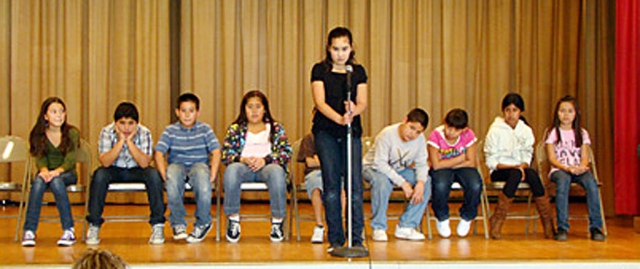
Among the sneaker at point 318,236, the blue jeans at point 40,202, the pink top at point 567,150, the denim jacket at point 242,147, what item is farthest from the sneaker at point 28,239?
the pink top at point 567,150

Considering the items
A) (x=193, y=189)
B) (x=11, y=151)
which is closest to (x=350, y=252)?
(x=193, y=189)

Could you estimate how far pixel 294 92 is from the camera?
7.71 m

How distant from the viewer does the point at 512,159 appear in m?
5.55

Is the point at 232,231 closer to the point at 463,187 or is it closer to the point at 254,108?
the point at 254,108

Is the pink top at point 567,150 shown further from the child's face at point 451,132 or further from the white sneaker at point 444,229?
the white sneaker at point 444,229

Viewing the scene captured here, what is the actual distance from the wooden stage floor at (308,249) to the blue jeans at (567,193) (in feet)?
0.41

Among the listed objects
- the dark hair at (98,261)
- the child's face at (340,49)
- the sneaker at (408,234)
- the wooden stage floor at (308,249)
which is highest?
the child's face at (340,49)

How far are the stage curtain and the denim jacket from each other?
94.7 inches

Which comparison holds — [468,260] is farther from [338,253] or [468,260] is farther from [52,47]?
[52,47]

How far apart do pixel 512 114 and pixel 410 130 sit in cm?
83

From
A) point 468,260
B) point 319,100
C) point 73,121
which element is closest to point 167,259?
point 319,100

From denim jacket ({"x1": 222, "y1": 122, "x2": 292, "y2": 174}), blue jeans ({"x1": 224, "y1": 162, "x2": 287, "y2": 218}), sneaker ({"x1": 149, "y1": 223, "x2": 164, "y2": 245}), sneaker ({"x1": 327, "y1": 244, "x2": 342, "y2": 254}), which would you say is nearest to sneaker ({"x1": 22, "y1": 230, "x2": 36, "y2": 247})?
sneaker ({"x1": 149, "y1": 223, "x2": 164, "y2": 245})

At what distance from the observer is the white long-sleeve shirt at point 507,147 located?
5.53 metres

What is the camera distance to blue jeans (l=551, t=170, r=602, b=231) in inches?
207
